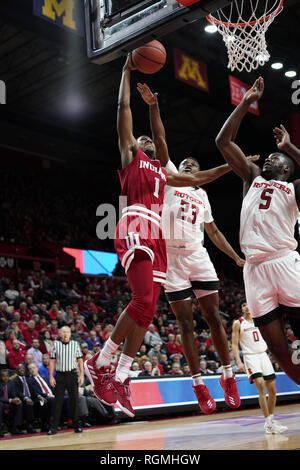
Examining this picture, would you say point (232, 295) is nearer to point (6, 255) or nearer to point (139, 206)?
point (6, 255)

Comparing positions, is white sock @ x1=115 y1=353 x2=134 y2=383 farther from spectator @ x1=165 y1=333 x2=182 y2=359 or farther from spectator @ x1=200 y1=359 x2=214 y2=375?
spectator @ x1=165 y1=333 x2=182 y2=359

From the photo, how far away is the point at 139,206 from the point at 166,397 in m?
7.94

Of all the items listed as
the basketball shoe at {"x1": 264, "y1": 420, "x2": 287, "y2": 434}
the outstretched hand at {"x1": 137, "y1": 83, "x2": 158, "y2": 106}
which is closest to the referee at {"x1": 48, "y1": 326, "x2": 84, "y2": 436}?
the basketball shoe at {"x1": 264, "y1": 420, "x2": 287, "y2": 434}

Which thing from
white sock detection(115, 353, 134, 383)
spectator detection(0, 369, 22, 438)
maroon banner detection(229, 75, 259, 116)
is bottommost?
spectator detection(0, 369, 22, 438)

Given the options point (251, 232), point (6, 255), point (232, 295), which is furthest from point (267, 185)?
point (232, 295)

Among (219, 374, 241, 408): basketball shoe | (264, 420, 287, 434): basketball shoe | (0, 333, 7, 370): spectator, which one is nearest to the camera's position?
(219, 374, 241, 408): basketball shoe

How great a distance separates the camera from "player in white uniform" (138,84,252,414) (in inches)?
214

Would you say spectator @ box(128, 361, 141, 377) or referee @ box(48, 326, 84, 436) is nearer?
referee @ box(48, 326, 84, 436)

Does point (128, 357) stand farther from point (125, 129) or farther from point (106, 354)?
point (125, 129)

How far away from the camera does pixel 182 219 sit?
5.70 metres

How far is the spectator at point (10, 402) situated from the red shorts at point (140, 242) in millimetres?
5874

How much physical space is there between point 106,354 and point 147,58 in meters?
2.84

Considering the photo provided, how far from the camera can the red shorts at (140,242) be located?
14.7ft

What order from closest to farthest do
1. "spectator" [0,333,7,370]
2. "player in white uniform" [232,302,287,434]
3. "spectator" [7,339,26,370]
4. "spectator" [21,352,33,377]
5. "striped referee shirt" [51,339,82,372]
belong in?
"player in white uniform" [232,302,287,434], "striped referee shirt" [51,339,82,372], "spectator" [0,333,7,370], "spectator" [21,352,33,377], "spectator" [7,339,26,370]
